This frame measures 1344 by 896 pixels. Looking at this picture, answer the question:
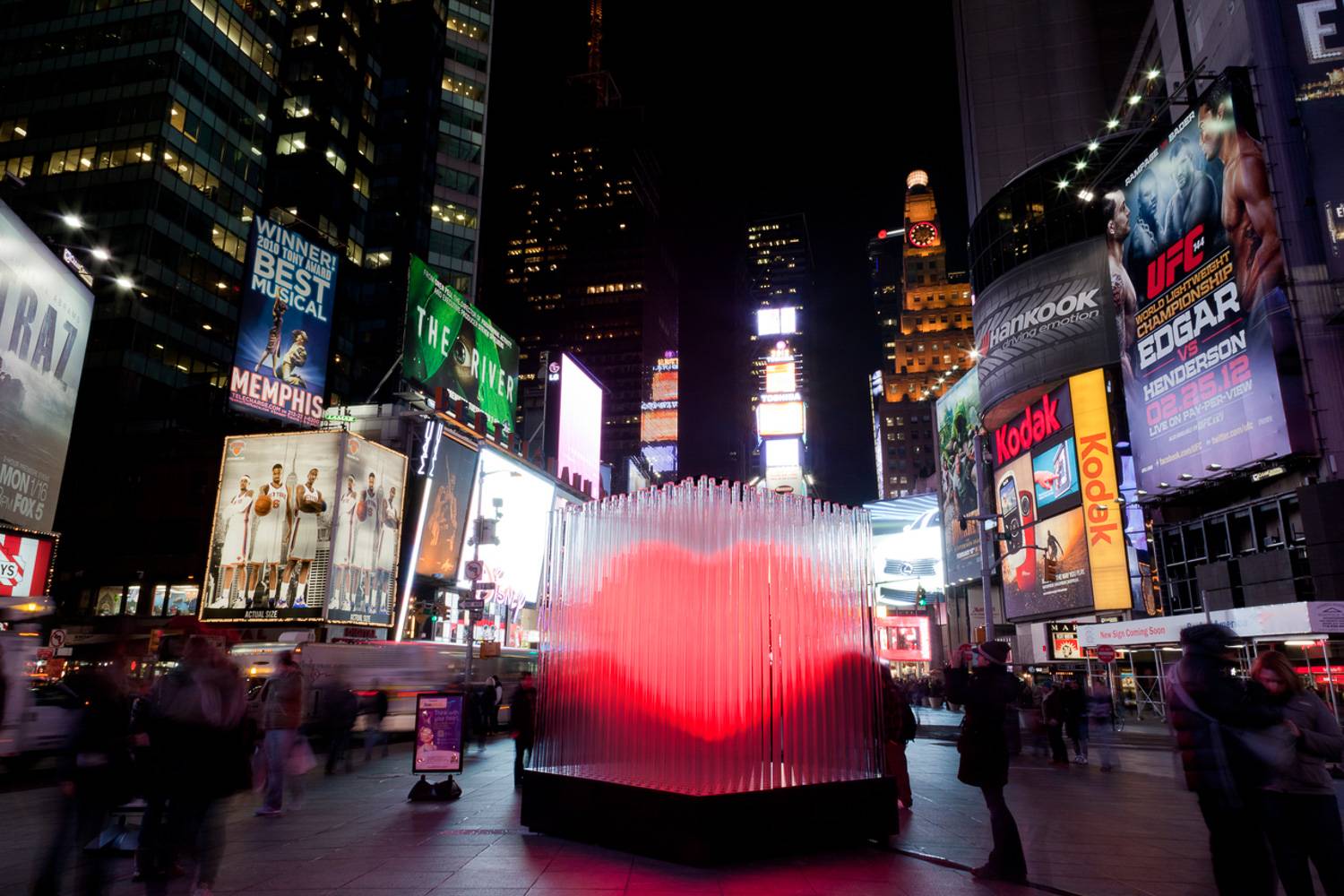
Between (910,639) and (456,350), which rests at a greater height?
(456,350)

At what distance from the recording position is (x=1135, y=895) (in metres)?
6.57

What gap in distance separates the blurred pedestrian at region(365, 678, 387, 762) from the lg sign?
121 feet

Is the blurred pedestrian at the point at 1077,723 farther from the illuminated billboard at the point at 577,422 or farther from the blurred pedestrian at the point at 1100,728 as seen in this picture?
the illuminated billboard at the point at 577,422

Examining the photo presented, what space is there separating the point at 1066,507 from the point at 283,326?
38.4 m

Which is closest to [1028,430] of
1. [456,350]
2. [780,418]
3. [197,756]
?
[780,418]

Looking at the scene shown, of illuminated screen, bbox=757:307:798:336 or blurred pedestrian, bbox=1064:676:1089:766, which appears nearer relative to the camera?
blurred pedestrian, bbox=1064:676:1089:766

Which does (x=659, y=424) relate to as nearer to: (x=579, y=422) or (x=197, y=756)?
(x=579, y=422)

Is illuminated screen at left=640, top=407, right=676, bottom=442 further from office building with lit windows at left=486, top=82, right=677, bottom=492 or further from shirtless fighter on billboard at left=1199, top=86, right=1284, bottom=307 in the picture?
shirtless fighter on billboard at left=1199, top=86, right=1284, bottom=307

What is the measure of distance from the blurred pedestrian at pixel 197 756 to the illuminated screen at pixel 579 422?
4643 centimetres

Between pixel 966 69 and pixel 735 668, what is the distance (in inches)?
2633

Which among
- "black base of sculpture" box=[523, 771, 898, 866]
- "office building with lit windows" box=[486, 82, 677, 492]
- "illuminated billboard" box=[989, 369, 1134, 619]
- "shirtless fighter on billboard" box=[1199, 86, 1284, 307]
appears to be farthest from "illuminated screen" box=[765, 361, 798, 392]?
"office building with lit windows" box=[486, 82, 677, 492]

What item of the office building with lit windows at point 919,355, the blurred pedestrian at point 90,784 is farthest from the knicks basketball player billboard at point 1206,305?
the office building with lit windows at point 919,355

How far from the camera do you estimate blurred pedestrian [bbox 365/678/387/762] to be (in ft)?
59.5

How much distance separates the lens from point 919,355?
132500 mm
